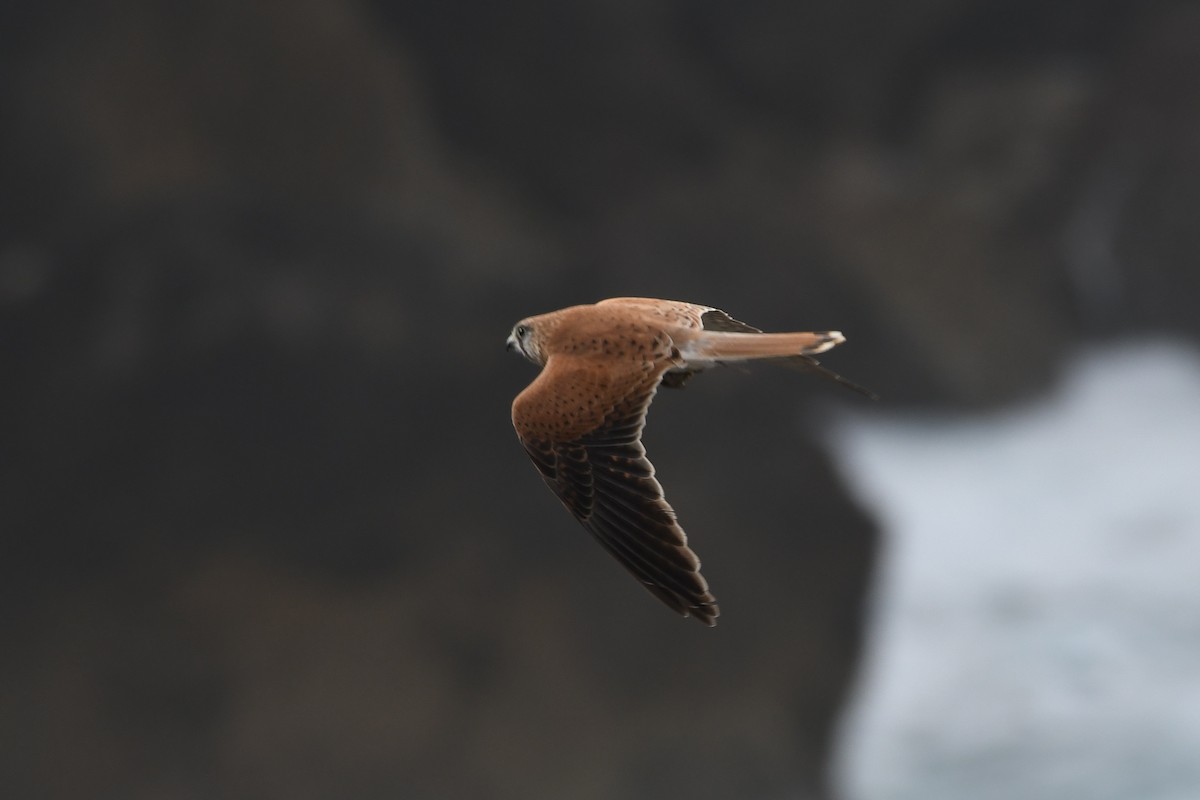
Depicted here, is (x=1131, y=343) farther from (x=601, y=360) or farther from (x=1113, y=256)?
→ (x=601, y=360)

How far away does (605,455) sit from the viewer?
10.7 feet

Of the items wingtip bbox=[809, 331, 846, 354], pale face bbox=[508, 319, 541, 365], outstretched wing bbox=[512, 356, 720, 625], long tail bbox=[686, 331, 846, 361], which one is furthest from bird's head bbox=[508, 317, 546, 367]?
wingtip bbox=[809, 331, 846, 354]

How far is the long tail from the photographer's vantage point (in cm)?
315

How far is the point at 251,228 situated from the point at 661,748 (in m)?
3.75

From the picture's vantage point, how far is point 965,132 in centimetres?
1103

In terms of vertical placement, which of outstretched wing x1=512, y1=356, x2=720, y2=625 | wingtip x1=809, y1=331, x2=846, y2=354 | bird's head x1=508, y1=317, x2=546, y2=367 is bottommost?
outstretched wing x1=512, y1=356, x2=720, y2=625

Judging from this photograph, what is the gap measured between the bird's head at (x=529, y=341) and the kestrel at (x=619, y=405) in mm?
23

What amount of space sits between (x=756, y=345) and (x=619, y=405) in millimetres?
309

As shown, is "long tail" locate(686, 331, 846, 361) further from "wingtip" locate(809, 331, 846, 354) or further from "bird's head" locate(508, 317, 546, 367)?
"bird's head" locate(508, 317, 546, 367)

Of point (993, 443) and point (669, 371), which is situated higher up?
point (993, 443)

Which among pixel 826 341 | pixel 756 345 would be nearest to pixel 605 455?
pixel 756 345

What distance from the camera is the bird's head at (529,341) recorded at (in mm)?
3561

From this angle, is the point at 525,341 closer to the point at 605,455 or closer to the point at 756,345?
the point at 605,455

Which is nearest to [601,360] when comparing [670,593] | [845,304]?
[670,593]
